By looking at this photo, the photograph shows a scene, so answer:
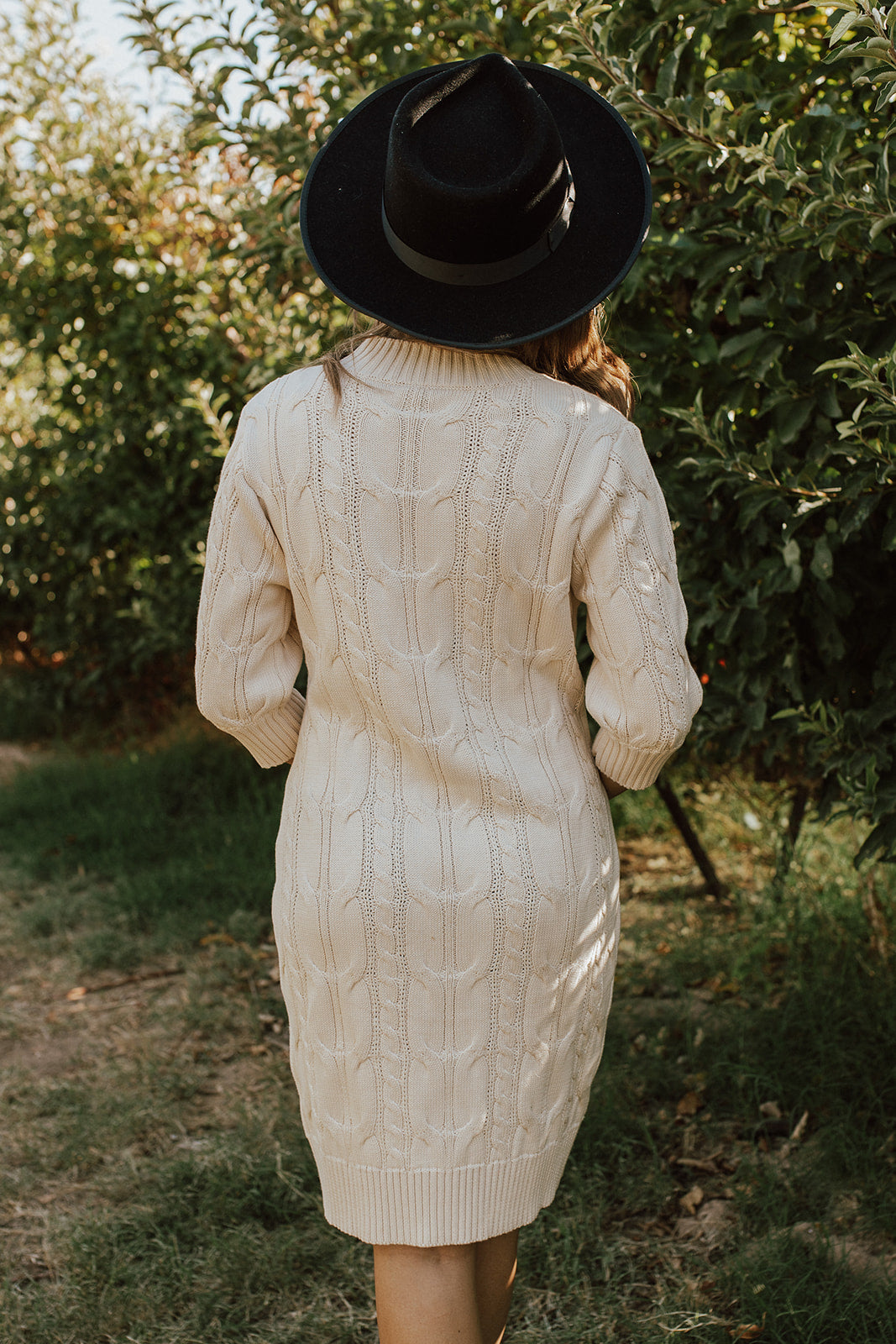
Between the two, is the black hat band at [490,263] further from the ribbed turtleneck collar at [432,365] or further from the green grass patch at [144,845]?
the green grass patch at [144,845]

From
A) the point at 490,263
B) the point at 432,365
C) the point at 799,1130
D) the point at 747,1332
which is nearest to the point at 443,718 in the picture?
the point at 432,365

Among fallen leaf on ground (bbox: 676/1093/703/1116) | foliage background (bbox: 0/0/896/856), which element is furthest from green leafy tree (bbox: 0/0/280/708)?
fallen leaf on ground (bbox: 676/1093/703/1116)

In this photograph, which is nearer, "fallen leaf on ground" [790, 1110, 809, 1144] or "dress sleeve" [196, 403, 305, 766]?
"dress sleeve" [196, 403, 305, 766]

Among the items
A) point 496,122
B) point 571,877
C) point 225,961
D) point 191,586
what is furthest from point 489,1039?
point 191,586

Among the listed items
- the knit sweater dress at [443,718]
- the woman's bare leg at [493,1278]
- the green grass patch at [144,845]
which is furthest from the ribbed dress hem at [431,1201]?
the green grass patch at [144,845]

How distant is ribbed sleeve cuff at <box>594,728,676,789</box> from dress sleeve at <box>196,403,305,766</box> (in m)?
0.45

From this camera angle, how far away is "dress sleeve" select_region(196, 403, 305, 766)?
1530 millimetres

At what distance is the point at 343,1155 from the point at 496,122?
4.41 feet

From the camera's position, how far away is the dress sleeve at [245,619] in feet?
5.02

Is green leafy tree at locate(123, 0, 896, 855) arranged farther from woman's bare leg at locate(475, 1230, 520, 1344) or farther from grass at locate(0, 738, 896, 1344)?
woman's bare leg at locate(475, 1230, 520, 1344)

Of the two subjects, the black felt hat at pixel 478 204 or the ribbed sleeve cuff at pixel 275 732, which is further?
the ribbed sleeve cuff at pixel 275 732

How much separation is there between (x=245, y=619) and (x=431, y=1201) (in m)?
0.82

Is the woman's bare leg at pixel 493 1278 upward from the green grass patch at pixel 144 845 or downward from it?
upward

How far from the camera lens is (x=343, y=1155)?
1604 millimetres
